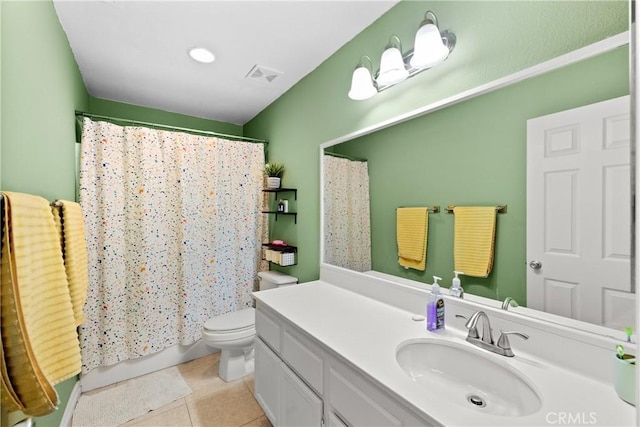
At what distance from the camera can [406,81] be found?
1456 mm

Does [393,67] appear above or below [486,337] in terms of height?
above

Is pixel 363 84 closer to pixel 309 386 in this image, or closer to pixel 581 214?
pixel 581 214

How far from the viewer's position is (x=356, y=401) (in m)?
0.94

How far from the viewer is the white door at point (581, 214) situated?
81cm

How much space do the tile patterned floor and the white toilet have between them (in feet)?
0.25

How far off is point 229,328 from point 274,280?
50 centimetres

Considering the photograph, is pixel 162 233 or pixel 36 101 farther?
pixel 162 233

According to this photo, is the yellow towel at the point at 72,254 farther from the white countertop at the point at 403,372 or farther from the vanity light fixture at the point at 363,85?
the vanity light fixture at the point at 363,85

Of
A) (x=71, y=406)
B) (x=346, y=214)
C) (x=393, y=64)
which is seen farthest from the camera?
(x=346, y=214)

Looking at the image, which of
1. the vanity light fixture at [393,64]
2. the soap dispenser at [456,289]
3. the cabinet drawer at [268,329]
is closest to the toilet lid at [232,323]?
the cabinet drawer at [268,329]

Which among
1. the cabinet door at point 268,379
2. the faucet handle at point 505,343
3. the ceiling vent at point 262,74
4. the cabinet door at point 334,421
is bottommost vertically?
the cabinet door at point 268,379

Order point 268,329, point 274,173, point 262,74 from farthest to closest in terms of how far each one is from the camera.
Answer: point 274,173
point 262,74
point 268,329

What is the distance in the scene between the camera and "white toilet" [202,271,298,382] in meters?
2.05

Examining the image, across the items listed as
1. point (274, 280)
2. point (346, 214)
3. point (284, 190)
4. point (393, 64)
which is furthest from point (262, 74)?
point (274, 280)
